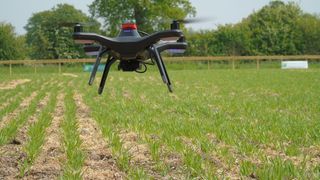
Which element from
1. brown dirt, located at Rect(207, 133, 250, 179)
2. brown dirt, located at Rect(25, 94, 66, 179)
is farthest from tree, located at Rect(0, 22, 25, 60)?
brown dirt, located at Rect(207, 133, 250, 179)

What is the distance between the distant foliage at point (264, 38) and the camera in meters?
60.7

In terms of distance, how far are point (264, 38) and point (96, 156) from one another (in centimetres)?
5994

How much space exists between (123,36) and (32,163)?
298cm

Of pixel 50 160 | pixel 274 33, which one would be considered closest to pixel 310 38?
pixel 274 33

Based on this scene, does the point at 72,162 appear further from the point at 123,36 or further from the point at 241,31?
the point at 241,31

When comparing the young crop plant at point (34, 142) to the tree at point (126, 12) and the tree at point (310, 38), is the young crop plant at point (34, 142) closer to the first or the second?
the tree at point (126, 12)

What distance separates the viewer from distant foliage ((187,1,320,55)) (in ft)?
199

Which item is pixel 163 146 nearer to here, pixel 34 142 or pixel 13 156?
pixel 34 142

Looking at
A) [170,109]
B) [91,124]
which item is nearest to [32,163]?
[91,124]

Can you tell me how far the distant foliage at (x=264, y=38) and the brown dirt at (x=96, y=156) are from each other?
1975 inches

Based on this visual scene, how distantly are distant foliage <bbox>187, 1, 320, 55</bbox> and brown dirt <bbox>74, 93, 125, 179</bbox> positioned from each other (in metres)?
50.2

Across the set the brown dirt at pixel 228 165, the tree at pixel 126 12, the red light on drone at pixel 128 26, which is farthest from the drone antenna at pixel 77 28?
the brown dirt at pixel 228 165

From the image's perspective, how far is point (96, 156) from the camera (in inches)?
Answer: 265

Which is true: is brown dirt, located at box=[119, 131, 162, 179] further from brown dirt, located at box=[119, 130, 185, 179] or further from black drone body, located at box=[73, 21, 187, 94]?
black drone body, located at box=[73, 21, 187, 94]
